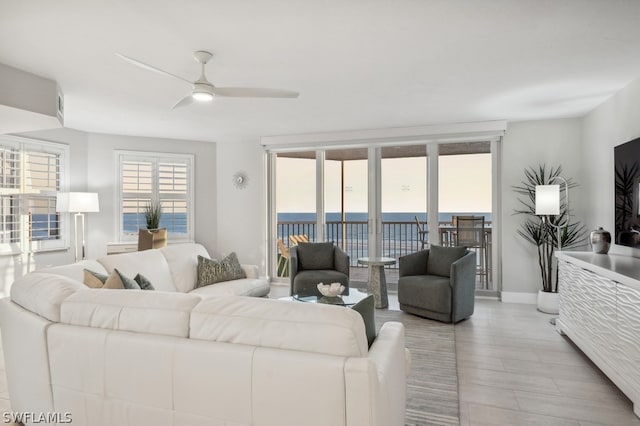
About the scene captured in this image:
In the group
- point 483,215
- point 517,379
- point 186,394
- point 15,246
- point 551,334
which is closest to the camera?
point 186,394

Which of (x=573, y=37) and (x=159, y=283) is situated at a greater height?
(x=573, y=37)

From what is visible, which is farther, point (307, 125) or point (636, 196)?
point (307, 125)

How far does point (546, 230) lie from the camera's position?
490 cm

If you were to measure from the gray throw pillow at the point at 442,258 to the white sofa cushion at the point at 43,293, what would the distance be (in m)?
3.80

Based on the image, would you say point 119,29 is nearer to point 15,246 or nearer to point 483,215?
point 15,246

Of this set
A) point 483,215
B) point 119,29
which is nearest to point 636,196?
point 483,215

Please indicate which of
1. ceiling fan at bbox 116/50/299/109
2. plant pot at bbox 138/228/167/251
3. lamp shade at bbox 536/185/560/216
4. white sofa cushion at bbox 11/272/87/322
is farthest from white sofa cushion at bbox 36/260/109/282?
lamp shade at bbox 536/185/560/216

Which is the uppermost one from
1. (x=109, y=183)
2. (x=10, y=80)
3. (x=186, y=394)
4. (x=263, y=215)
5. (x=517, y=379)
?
(x=10, y=80)

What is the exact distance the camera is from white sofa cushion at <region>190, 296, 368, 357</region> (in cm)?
141

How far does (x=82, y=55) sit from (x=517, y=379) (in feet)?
13.5

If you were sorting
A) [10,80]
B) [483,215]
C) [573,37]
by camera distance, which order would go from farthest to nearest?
[483,215] < [10,80] < [573,37]

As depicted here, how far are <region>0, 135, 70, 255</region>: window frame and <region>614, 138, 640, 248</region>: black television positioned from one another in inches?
259

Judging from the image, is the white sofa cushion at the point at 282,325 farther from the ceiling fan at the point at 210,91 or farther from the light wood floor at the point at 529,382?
the ceiling fan at the point at 210,91

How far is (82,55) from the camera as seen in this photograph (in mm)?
3057
